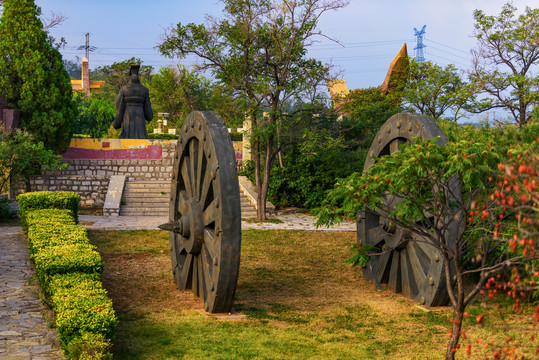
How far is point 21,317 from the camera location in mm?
6910

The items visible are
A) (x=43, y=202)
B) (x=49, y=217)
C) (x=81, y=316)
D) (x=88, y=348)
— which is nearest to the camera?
(x=88, y=348)

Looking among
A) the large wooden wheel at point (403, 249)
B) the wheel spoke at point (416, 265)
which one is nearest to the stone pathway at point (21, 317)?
the large wooden wheel at point (403, 249)

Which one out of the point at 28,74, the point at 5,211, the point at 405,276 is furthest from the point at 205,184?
the point at 28,74

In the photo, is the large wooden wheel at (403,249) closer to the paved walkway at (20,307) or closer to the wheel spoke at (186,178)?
the wheel spoke at (186,178)

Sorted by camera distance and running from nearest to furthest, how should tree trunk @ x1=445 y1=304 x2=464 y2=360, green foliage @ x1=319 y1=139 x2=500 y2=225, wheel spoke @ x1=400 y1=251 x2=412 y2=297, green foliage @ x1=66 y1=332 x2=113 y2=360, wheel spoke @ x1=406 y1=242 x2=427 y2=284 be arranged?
tree trunk @ x1=445 y1=304 x2=464 y2=360
green foliage @ x1=66 y1=332 x2=113 y2=360
green foliage @ x1=319 y1=139 x2=500 y2=225
wheel spoke @ x1=406 y1=242 x2=427 y2=284
wheel spoke @ x1=400 y1=251 x2=412 y2=297

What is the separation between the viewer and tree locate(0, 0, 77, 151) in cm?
1798

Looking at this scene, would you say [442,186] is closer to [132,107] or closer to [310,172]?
[310,172]

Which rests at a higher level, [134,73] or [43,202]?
[134,73]

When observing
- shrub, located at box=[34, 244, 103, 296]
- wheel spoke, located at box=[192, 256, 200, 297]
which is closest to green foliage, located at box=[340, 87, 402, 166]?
wheel spoke, located at box=[192, 256, 200, 297]

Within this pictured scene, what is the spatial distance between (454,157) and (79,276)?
4341 millimetres

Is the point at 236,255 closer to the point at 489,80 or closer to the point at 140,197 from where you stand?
the point at 140,197

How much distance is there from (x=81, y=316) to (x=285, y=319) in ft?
8.02

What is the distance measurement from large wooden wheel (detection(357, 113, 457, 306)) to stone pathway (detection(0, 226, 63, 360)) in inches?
144

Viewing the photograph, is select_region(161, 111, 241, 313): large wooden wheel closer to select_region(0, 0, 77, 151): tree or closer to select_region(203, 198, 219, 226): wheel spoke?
select_region(203, 198, 219, 226): wheel spoke
